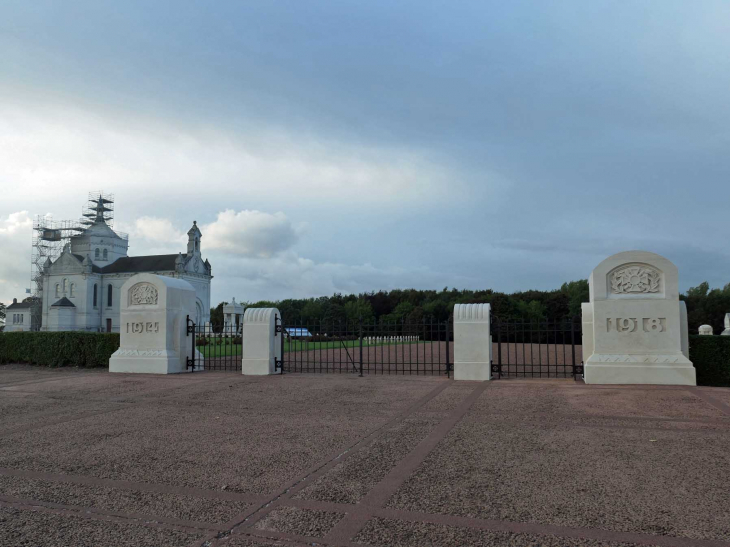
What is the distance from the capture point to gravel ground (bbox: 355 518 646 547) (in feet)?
12.5

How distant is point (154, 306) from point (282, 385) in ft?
18.5

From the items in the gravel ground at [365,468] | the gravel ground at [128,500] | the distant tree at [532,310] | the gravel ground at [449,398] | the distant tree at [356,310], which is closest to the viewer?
the gravel ground at [128,500]

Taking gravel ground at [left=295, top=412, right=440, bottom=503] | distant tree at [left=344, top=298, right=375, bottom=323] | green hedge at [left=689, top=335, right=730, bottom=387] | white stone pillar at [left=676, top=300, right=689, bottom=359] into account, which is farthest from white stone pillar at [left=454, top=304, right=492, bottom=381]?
distant tree at [left=344, top=298, right=375, bottom=323]

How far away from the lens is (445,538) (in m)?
3.92

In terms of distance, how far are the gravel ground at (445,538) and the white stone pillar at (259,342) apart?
1138cm

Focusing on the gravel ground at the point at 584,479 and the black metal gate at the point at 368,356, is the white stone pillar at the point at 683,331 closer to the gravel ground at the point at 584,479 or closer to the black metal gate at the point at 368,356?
the black metal gate at the point at 368,356

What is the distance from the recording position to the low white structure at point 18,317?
7569 centimetres

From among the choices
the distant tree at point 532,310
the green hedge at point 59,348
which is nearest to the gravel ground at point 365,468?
the green hedge at point 59,348

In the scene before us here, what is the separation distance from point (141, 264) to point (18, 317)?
20012mm

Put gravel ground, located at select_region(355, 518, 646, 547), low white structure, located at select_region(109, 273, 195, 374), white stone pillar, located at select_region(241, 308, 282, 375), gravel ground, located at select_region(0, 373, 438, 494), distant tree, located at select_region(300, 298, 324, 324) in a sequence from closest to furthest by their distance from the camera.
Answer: gravel ground, located at select_region(355, 518, 646, 547) → gravel ground, located at select_region(0, 373, 438, 494) → white stone pillar, located at select_region(241, 308, 282, 375) → low white structure, located at select_region(109, 273, 195, 374) → distant tree, located at select_region(300, 298, 324, 324)

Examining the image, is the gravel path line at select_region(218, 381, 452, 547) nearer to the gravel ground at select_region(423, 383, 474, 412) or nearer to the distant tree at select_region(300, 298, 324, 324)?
the gravel ground at select_region(423, 383, 474, 412)

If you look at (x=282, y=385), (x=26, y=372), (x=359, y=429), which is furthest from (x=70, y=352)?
(x=359, y=429)

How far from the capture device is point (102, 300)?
241 ft

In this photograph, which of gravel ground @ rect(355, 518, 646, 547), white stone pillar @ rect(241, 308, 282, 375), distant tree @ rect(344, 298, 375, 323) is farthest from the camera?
distant tree @ rect(344, 298, 375, 323)
